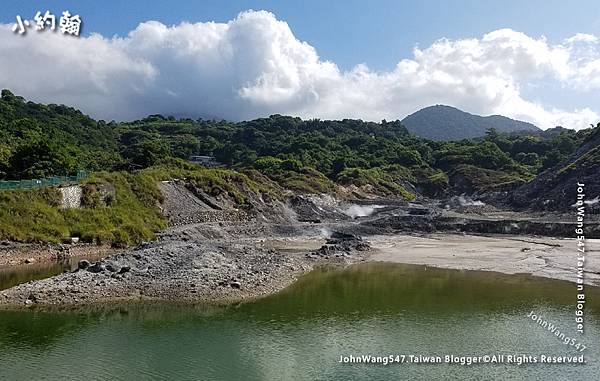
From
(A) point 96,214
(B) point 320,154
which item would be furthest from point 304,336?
(B) point 320,154

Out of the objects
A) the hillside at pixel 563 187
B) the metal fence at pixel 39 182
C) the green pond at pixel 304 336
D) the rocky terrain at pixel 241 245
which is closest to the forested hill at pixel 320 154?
the hillside at pixel 563 187

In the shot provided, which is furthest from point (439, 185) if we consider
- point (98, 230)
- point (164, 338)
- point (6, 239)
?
point (164, 338)

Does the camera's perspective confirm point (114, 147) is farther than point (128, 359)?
Yes

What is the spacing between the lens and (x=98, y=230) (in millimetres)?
53375

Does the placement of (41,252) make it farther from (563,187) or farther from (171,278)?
(563,187)

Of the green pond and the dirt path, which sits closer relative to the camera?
the green pond

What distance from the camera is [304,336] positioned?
26656 mm

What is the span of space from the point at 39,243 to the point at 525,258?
153ft

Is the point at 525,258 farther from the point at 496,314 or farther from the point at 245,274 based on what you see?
the point at 245,274

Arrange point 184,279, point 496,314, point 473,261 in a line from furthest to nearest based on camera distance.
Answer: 1. point 473,261
2. point 184,279
3. point 496,314

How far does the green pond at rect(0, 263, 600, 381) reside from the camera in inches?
859

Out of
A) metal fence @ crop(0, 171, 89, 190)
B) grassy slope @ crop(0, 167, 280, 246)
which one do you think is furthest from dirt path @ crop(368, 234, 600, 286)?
metal fence @ crop(0, 171, 89, 190)

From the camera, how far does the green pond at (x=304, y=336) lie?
71.6 feet

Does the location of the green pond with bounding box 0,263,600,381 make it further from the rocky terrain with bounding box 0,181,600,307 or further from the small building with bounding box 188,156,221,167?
the small building with bounding box 188,156,221,167
